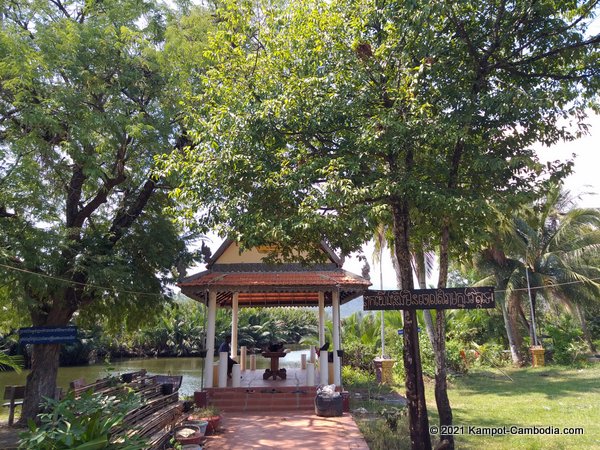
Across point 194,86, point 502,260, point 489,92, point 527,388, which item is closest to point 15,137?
point 194,86

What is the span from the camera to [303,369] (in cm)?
1581

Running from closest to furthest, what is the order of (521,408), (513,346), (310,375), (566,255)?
(521,408) < (310,375) < (513,346) < (566,255)

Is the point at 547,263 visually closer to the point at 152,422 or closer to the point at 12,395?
the point at 152,422

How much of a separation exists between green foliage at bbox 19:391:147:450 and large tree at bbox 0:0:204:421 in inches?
201

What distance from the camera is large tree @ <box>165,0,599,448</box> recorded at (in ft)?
21.3

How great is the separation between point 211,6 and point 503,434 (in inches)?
528

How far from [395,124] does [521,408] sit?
327 inches

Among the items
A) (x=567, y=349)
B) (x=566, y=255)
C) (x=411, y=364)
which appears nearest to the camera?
(x=411, y=364)

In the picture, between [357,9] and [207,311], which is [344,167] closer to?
[357,9]

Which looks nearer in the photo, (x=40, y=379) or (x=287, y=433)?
(x=287, y=433)

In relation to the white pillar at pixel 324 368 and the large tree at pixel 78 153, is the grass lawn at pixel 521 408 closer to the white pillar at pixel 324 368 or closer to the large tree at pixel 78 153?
the white pillar at pixel 324 368

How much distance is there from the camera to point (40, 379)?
1120 centimetres

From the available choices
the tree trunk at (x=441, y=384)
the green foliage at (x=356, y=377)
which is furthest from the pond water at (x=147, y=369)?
the tree trunk at (x=441, y=384)

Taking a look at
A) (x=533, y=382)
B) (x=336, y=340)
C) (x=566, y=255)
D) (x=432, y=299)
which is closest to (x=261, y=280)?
(x=336, y=340)
